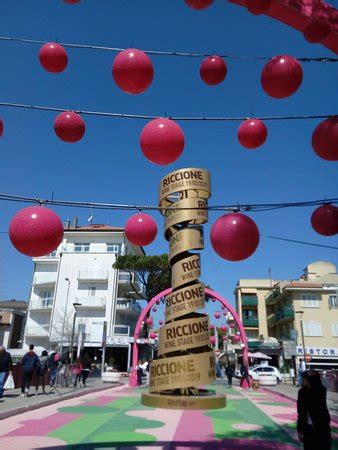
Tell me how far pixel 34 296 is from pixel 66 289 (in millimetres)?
4556

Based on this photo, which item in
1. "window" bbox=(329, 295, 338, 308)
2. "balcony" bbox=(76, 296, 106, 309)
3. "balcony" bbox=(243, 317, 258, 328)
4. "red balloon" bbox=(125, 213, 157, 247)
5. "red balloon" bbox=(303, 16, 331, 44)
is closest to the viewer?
"red balloon" bbox=(303, 16, 331, 44)

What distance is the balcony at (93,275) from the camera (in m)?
44.8

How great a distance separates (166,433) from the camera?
27.6ft

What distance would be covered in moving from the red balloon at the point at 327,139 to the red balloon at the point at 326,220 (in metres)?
0.99

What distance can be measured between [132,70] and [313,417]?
195 inches

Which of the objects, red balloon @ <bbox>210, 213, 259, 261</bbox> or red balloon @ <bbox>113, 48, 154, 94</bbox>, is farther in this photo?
red balloon @ <bbox>210, 213, 259, 261</bbox>

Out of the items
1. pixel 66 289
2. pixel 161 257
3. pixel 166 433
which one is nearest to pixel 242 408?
pixel 166 433

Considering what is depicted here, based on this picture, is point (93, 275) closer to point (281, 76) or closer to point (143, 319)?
point (143, 319)

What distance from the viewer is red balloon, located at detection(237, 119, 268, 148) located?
223 inches

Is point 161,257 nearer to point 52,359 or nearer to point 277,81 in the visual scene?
point 52,359

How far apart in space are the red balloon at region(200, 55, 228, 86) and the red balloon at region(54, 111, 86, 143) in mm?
1819

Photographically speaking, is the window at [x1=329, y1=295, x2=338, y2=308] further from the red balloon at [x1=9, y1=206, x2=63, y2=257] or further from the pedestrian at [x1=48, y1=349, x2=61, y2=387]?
the red balloon at [x1=9, y1=206, x2=63, y2=257]

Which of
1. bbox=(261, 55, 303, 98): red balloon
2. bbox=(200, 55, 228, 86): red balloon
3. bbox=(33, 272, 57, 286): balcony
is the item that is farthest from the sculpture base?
bbox=(33, 272, 57, 286): balcony

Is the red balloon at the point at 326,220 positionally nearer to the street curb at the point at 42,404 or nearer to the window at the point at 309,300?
the street curb at the point at 42,404
